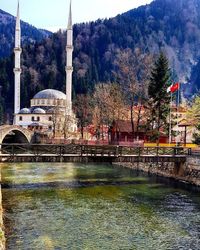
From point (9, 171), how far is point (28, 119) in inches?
3234

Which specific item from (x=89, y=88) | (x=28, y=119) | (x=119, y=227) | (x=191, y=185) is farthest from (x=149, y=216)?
(x=89, y=88)

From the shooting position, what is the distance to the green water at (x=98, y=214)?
1741 centimetres

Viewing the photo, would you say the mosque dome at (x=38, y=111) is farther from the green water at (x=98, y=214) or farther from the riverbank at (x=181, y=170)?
the green water at (x=98, y=214)

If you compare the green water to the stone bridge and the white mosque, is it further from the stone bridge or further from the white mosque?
the white mosque

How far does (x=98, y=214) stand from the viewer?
72.9 feet

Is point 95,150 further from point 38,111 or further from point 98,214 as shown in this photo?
point 38,111

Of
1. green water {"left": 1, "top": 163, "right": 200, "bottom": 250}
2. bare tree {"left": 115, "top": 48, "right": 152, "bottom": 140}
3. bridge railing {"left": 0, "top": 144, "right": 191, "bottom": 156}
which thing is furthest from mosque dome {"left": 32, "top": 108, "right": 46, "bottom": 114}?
green water {"left": 1, "top": 163, "right": 200, "bottom": 250}

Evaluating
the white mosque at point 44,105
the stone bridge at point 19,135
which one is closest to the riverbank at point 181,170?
the stone bridge at point 19,135

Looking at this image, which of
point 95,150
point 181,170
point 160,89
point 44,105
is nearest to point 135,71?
point 160,89

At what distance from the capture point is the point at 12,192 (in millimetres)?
27969

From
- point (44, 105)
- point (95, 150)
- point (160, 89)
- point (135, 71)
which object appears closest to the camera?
point (95, 150)

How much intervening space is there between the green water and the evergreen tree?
18808mm

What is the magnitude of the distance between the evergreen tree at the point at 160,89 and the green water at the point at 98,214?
18.8 meters

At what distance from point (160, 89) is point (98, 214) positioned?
107 feet
